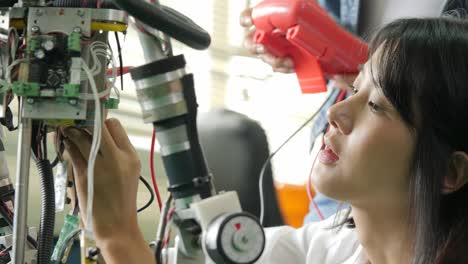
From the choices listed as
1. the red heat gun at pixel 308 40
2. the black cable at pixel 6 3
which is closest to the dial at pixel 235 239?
the black cable at pixel 6 3

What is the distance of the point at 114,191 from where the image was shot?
0.96m

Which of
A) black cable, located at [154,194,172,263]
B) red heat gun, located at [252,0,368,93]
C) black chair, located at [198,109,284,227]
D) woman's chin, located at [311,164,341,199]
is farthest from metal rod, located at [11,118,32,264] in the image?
black chair, located at [198,109,284,227]

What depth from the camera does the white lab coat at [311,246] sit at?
1421 mm

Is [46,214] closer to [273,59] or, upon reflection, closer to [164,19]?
[164,19]

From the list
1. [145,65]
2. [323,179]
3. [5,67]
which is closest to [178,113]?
[145,65]

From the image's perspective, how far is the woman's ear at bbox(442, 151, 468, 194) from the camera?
3.74ft

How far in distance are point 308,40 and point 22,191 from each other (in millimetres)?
863

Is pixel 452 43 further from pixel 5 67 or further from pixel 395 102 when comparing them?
pixel 5 67

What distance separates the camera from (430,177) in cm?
112

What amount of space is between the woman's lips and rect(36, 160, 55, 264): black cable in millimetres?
433

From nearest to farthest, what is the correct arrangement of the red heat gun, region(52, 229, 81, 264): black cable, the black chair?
1. region(52, 229, 81, 264): black cable
2. the red heat gun
3. the black chair

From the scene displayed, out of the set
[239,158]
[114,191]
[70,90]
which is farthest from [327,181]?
[239,158]

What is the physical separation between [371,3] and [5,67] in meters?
1.16

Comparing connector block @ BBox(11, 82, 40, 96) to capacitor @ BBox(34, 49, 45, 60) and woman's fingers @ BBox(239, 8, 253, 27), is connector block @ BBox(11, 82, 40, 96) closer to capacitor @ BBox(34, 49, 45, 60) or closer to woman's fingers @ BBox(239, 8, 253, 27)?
capacitor @ BBox(34, 49, 45, 60)
